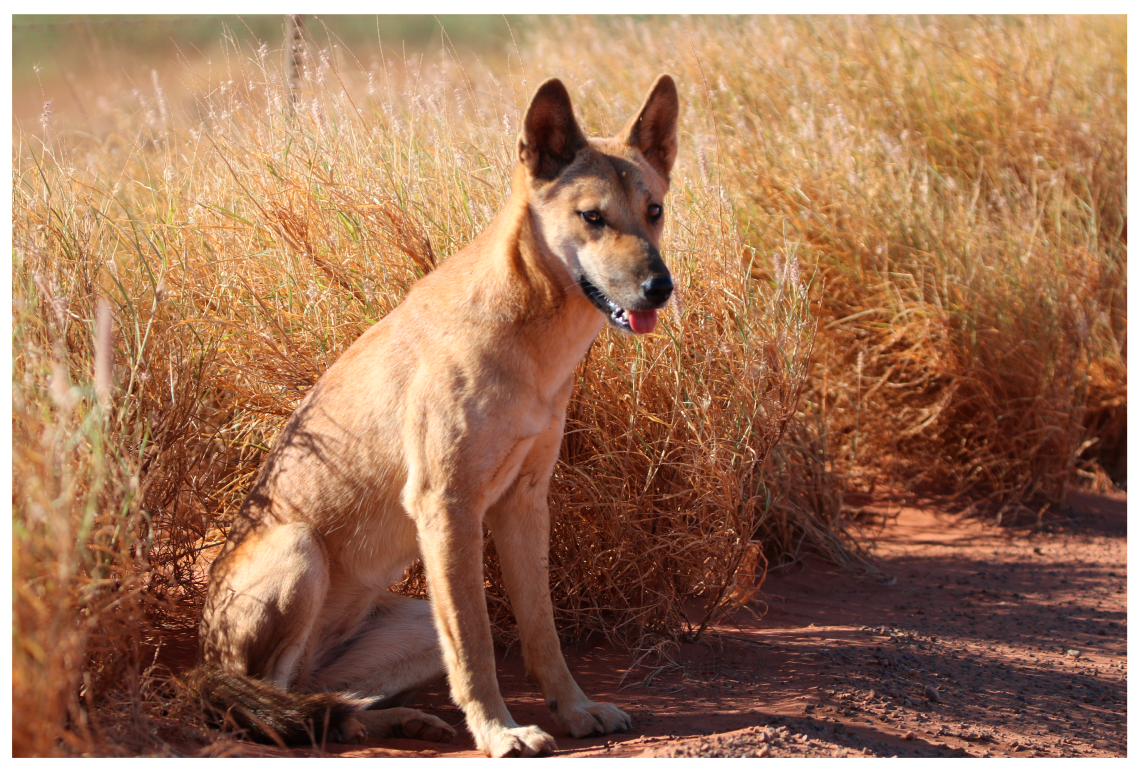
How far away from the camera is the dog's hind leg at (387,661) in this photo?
325cm

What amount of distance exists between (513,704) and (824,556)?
7.99 ft

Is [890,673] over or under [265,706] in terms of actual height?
under

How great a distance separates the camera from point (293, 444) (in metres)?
3.28

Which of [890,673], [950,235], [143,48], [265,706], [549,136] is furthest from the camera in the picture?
[143,48]

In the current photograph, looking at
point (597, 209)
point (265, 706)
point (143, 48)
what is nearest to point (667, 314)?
point (597, 209)

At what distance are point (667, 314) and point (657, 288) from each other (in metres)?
1.22

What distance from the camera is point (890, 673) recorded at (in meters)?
3.77

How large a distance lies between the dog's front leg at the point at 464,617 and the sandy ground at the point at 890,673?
0.21 meters

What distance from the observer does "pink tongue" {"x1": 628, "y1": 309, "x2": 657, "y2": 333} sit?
9.57 ft

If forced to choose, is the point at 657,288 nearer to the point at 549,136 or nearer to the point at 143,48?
the point at 549,136

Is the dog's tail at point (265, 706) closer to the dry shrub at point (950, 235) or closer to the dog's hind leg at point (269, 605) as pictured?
the dog's hind leg at point (269, 605)

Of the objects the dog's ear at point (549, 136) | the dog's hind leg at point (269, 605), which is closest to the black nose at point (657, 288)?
the dog's ear at point (549, 136)

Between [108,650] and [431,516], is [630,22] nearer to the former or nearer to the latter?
[431,516]

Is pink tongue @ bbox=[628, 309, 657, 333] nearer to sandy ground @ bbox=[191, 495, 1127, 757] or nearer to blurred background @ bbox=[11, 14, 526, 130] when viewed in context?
sandy ground @ bbox=[191, 495, 1127, 757]
